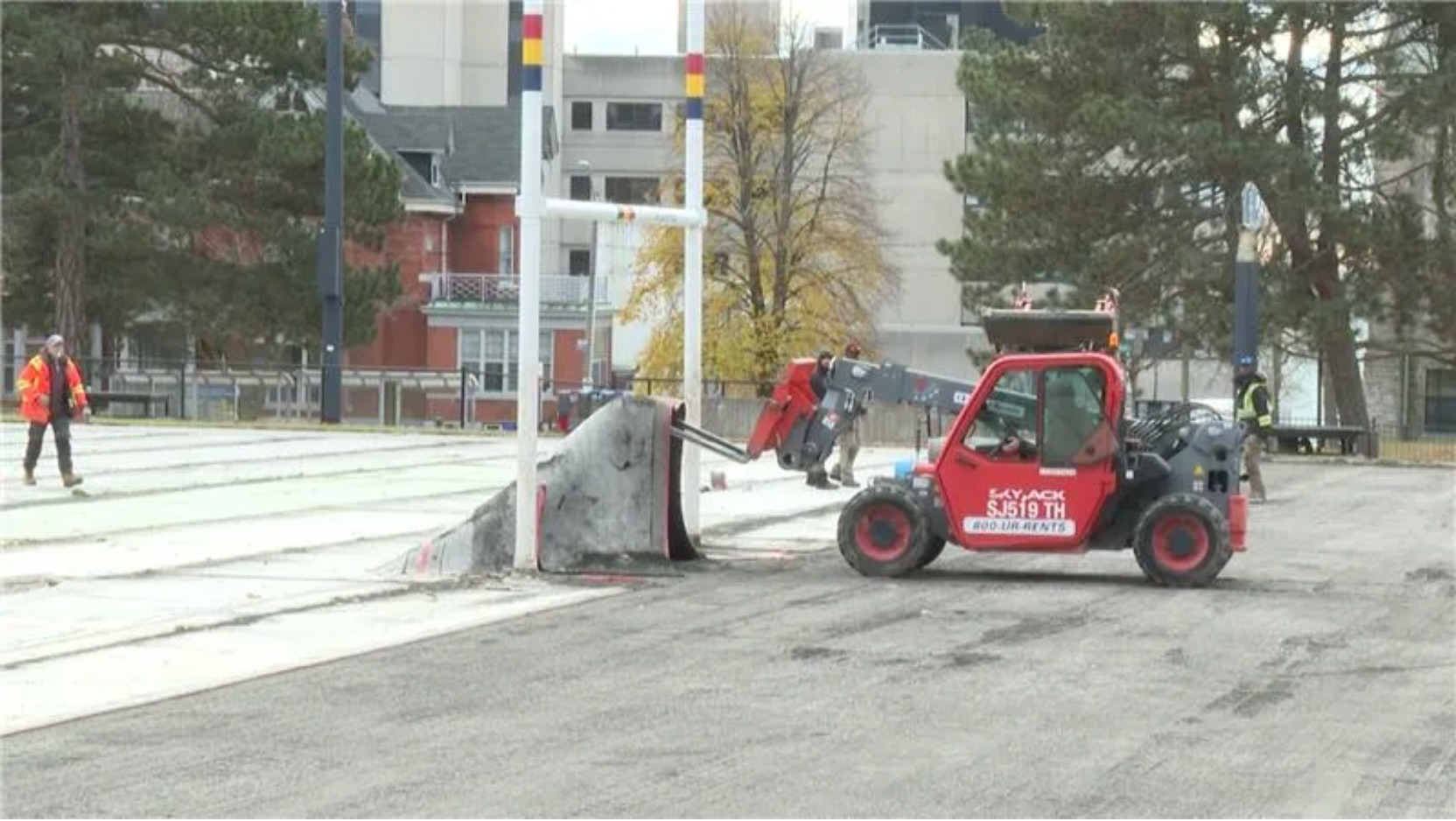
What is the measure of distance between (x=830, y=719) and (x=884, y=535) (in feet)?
23.3

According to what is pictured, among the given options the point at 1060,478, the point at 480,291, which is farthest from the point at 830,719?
the point at 480,291

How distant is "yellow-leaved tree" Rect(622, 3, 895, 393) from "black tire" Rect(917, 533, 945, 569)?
4535cm

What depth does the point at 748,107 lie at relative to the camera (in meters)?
64.5

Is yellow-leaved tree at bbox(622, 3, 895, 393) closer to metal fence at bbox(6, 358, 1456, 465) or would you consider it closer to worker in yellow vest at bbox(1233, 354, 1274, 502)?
metal fence at bbox(6, 358, 1456, 465)

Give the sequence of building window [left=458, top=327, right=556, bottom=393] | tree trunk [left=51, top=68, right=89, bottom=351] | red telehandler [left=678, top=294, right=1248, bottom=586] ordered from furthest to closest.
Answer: building window [left=458, top=327, right=556, bottom=393] → tree trunk [left=51, top=68, right=89, bottom=351] → red telehandler [left=678, top=294, right=1248, bottom=586]

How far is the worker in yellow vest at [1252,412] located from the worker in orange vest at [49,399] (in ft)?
46.6

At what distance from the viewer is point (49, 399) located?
26.2 m

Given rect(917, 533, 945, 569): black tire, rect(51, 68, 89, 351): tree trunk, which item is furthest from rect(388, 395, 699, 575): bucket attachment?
rect(51, 68, 89, 351): tree trunk

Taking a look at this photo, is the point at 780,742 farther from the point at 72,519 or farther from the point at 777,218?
the point at 777,218

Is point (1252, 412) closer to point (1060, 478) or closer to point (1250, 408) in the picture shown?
point (1250, 408)

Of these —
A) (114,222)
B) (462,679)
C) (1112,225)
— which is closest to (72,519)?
(462,679)

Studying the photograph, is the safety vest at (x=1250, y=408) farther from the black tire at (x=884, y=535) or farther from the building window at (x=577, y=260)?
the building window at (x=577, y=260)

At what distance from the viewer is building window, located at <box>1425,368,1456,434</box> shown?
6775cm

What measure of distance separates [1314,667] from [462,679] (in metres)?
5.01
